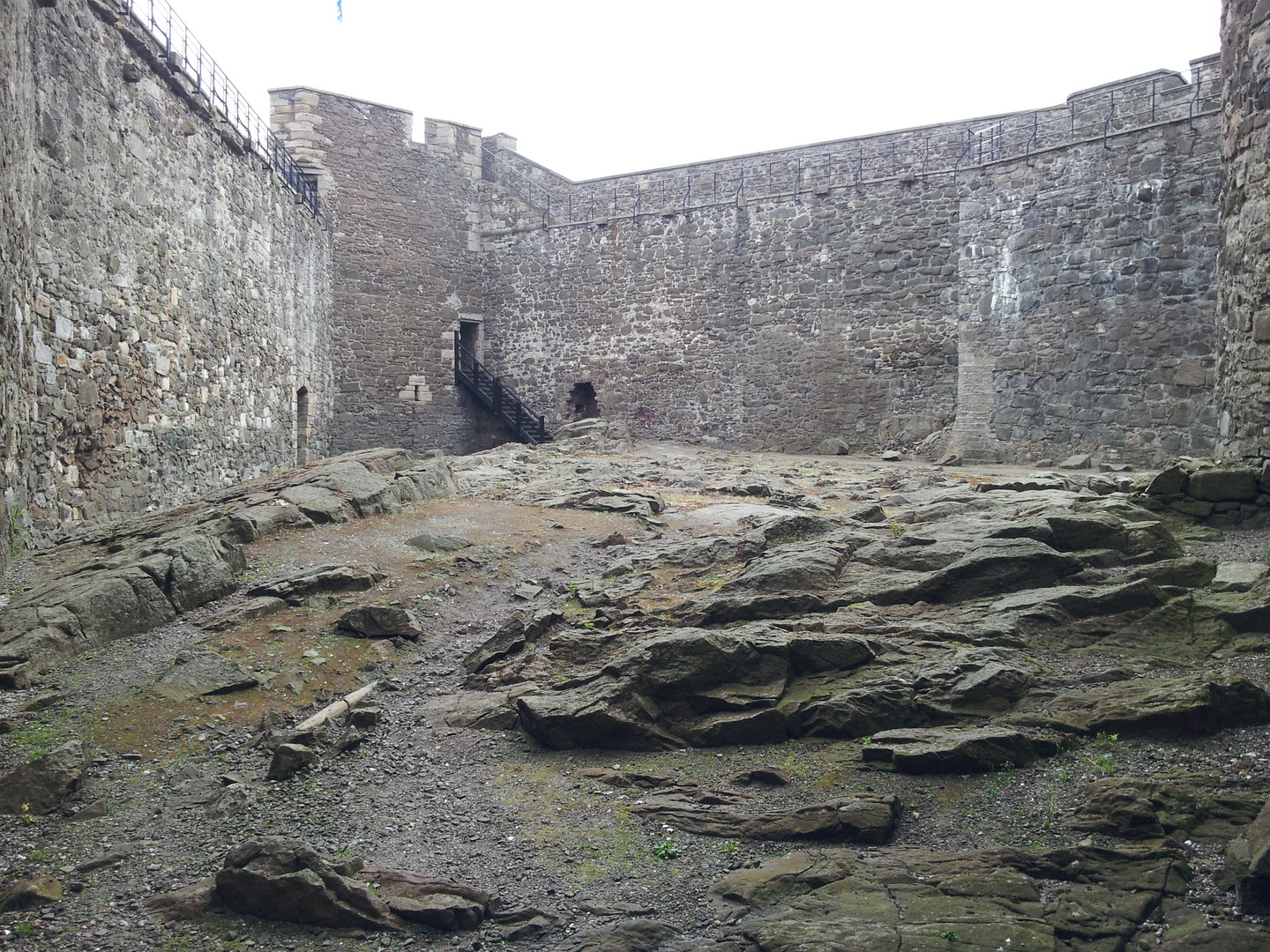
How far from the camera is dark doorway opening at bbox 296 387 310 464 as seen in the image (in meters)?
20.0

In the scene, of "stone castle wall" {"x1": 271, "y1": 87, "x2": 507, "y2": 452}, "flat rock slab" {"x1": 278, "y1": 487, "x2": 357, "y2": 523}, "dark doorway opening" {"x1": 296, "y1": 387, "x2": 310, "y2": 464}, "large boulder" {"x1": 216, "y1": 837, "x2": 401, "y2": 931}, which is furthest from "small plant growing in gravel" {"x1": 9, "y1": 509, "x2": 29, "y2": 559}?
"stone castle wall" {"x1": 271, "y1": 87, "x2": 507, "y2": 452}

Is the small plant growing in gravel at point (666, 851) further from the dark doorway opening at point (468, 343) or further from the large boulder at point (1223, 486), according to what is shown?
the dark doorway opening at point (468, 343)

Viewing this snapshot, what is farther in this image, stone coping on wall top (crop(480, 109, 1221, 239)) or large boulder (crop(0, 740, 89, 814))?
stone coping on wall top (crop(480, 109, 1221, 239))

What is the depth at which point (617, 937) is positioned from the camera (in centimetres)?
371

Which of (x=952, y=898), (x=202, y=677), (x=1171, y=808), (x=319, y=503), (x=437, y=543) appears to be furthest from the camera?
(x=319, y=503)

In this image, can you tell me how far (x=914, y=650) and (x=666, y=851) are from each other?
2181 millimetres

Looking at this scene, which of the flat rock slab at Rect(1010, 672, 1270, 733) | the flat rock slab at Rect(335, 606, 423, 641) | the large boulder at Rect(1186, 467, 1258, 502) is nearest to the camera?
the flat rock slab at Rect(1010, 672, 1270, 733)

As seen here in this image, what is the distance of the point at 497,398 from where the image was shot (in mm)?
25250

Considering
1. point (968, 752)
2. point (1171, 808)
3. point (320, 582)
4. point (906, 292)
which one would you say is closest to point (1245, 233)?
point (968, 752)

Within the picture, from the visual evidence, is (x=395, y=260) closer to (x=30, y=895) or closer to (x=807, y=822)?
(x=30, y=895)

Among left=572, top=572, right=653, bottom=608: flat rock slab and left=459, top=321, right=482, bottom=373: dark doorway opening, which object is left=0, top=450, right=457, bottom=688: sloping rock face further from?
left=459, top=321, right=482, bottom=373: dark doorway opening

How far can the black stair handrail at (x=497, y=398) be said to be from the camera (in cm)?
2495

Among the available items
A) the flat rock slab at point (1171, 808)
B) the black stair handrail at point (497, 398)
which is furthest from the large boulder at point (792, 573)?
the black stair handrail at point (497, 398)

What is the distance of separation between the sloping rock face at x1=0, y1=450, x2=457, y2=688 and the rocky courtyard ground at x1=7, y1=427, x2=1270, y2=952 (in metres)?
0.08
